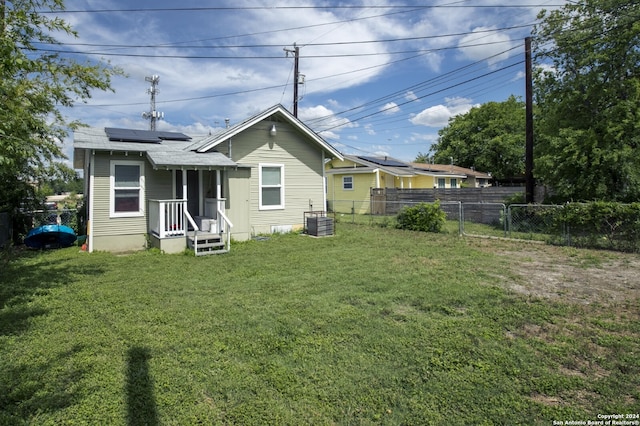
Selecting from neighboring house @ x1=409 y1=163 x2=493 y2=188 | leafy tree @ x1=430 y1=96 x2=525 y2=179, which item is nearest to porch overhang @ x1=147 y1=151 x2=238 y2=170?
neighboring house @ x1=409 y1=163 x2=493 y2=188

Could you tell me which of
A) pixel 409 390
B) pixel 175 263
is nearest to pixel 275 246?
pixel 175 263

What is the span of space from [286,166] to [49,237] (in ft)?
23.0

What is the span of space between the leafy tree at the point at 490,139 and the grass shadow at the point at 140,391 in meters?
33.9

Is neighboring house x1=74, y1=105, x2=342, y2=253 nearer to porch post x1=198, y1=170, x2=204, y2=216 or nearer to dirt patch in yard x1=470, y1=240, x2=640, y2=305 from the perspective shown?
porch post x1=198, y1=170, x2=204, y2=216

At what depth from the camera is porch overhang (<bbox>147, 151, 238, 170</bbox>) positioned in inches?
343

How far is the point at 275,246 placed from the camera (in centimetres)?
952

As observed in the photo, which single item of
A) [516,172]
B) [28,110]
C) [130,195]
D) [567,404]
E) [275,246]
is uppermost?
[516,172]

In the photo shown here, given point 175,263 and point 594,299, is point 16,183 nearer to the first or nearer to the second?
point 175,263

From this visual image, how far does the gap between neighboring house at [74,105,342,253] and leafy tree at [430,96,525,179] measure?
999 inches

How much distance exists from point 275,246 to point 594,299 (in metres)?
6.78

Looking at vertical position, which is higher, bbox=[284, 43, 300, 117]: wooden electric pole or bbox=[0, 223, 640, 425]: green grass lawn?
bbox=[284, 43, 300, 117]: wooden electric pole

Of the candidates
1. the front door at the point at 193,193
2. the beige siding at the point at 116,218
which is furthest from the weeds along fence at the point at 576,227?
the beige siding at the point at 116,218

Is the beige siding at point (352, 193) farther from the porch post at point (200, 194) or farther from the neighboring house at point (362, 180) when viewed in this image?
the porch post at point (200, 194)

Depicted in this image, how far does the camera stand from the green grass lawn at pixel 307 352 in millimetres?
2568
